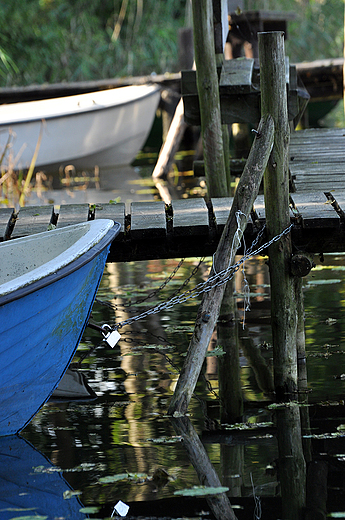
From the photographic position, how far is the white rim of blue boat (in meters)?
3.07

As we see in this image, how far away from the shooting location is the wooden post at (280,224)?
379cm

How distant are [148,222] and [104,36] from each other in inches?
563

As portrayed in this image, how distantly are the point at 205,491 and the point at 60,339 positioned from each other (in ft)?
3.48

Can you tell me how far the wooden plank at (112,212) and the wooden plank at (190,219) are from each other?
291 millimetres

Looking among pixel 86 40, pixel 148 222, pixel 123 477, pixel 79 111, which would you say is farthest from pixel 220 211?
pixel 86 40

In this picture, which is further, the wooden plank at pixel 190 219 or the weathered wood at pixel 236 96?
the weathered wood at pixel 236 96

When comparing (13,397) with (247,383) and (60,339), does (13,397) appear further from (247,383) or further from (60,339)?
(247,383)

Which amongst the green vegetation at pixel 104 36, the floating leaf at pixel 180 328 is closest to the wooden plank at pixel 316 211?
the floating leaf at pixel 180 328

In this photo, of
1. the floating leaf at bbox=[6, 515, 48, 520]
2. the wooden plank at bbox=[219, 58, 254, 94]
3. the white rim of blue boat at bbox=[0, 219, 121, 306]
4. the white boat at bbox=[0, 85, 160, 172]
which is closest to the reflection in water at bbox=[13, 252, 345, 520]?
the floating leaf at bbox=[6, 515, 48, 520]

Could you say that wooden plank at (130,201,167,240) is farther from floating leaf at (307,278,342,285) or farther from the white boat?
the white boat

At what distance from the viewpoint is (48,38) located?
16453mm

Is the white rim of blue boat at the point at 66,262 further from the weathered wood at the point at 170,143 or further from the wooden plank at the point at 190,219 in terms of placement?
the weathered wood at the point at 170,143

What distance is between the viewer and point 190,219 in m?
4.08

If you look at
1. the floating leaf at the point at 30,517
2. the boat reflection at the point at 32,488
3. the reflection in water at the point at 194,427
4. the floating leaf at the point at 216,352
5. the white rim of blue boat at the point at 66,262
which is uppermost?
the white rim of blue boat at the point at 66,262
